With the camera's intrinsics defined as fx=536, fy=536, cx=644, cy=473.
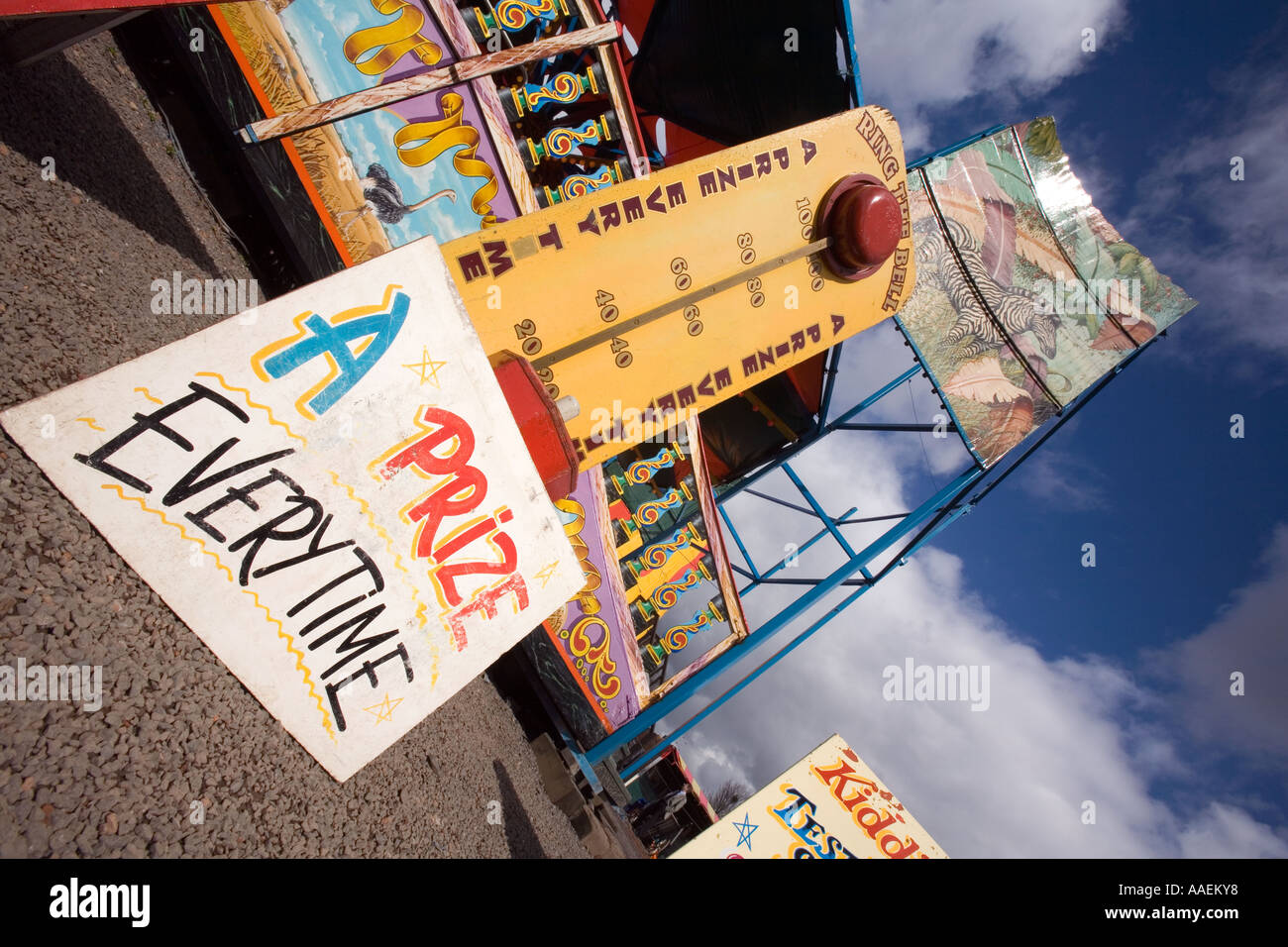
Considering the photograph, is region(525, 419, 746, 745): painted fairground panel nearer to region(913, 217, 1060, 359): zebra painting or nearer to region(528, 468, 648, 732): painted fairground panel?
region(528, 468, 648, 732): painted fairground panel

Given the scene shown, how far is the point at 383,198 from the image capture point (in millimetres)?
4355

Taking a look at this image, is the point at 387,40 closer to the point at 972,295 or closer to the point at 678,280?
the point at 678,280

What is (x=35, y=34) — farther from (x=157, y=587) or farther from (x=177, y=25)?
(x=157, y=587)

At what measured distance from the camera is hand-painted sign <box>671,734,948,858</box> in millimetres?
4238

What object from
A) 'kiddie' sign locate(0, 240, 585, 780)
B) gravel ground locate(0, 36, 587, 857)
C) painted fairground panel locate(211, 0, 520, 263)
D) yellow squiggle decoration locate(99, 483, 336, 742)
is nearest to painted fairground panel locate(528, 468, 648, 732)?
gravel ground locate(0, 36, 587, 857)

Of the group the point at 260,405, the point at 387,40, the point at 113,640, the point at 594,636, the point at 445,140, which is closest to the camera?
the point at 260,405

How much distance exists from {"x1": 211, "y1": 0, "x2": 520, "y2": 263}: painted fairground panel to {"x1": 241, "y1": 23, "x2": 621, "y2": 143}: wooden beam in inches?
2.1

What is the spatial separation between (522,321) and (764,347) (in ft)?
5.67

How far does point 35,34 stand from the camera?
11.1ft

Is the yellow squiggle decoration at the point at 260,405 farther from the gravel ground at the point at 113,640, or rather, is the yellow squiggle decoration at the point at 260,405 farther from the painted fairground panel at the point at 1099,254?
the painted fairground panel at the point at 1099,254

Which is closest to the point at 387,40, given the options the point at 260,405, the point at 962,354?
the point at 260,405

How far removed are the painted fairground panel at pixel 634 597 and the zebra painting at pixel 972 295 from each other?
4.13 m

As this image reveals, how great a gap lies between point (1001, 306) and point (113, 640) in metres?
9.15

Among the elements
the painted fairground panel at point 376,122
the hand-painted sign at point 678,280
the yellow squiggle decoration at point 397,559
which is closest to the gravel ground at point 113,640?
the yellow squiggle decoration at point 397,559
